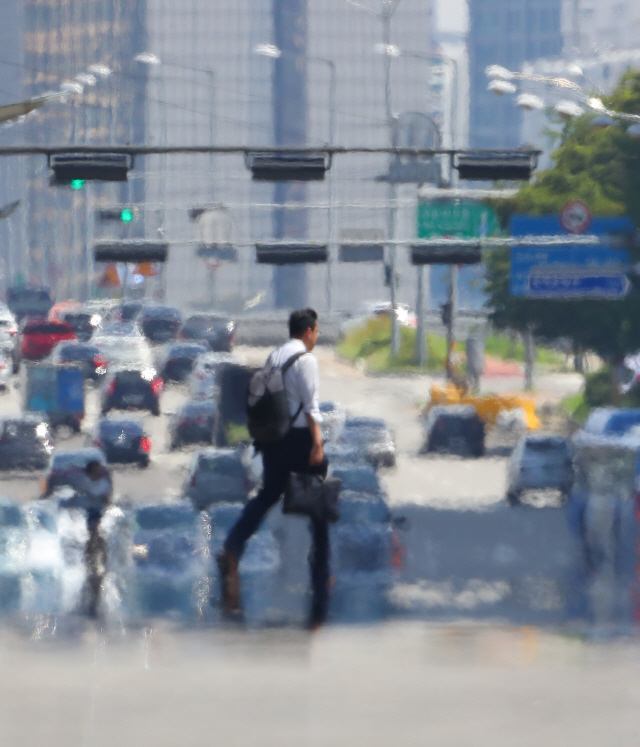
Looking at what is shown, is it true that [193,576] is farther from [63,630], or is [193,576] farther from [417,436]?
[417,436]

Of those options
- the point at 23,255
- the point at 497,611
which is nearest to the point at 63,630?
the point at 497,611

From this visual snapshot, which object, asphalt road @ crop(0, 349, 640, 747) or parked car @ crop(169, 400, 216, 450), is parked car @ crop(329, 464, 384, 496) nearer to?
asphalt road @ crop(0, 349, 640, 747)

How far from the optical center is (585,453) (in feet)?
64.2

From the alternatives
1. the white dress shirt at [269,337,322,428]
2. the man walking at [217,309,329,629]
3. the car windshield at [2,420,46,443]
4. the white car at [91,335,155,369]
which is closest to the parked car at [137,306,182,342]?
the white car at [91,335,155,369]

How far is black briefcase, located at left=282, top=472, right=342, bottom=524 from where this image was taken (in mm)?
9266

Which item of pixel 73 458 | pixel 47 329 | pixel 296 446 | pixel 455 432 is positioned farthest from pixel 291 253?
pixel 47 329

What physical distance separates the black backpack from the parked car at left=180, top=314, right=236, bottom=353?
63.8 m

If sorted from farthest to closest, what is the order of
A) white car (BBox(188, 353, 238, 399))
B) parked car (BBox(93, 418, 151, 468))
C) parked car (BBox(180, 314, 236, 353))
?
parked car (BBox(180, 314, 236, 353)) < white car (BBox(188, 353, 238, 399)) < parked car (BBox(93, 418, 151, 468))

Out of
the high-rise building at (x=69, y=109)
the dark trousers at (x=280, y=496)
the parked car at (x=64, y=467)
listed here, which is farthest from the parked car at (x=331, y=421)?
the high-rise building at (x=69, y=109)

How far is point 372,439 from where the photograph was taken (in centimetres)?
4253

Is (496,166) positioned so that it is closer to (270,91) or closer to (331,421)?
(331,421)

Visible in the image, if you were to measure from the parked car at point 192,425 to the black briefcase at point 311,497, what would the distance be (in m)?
36.9

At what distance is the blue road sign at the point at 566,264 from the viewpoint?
38.0 metres

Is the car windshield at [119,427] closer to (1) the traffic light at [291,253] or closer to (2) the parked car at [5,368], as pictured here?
(1) the traffic light at [291,253]
